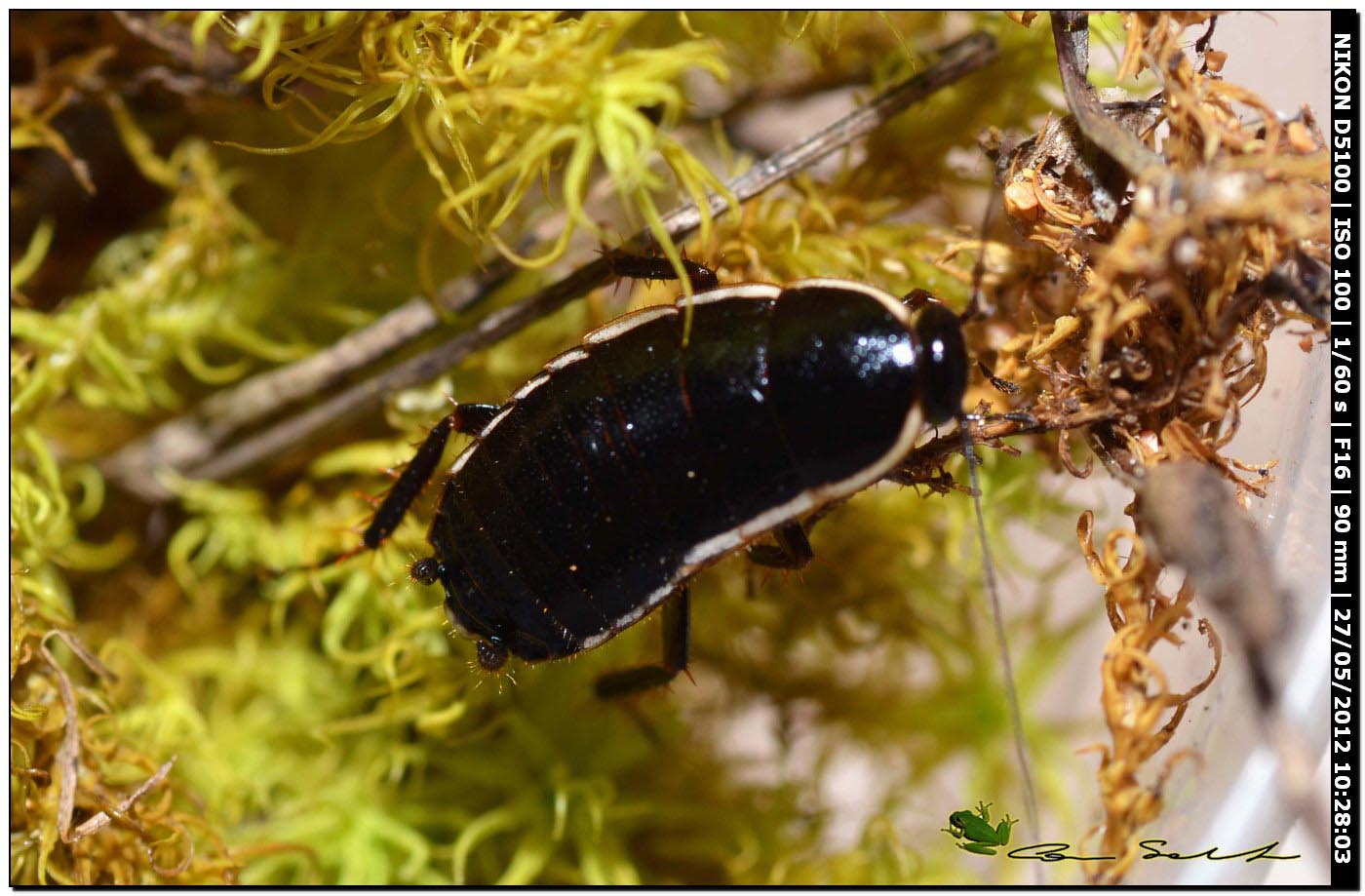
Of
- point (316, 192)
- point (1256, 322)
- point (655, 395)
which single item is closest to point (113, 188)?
point (316, 192)

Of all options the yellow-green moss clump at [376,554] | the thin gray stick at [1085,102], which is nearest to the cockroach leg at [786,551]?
the yellow-green moss clump at [376,554]

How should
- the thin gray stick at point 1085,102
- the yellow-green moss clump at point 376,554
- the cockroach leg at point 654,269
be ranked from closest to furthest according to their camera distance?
the thin gray stick at point 1085,102, the cockroach leg at point 654,269, the yellow-green moss clump at point 376,554

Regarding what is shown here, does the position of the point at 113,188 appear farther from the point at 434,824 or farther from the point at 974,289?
the point at 974,289

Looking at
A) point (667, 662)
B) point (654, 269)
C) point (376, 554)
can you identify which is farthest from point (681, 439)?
point (376, 554)

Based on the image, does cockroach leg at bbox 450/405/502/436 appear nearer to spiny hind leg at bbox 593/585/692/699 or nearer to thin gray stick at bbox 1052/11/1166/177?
spiny hind leg at bbox 593/585/692/699

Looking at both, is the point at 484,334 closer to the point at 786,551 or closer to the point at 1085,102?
the point at 786,551

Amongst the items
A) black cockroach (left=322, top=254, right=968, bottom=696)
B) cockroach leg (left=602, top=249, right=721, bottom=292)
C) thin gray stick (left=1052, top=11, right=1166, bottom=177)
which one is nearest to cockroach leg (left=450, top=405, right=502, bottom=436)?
black cockroach (left=322, top=254, right=968, bottom=696)

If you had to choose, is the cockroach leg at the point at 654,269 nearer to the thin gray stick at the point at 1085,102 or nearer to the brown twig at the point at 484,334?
the brown twig at the point at 484,334
